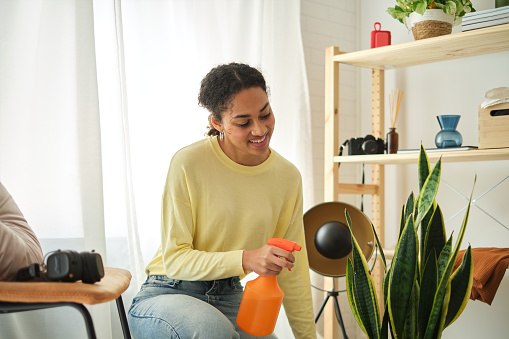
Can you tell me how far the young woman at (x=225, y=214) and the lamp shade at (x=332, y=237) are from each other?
0.41 m

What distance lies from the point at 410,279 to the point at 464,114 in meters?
1.56

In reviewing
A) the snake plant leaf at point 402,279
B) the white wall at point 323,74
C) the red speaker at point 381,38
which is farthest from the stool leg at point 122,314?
the red speaker at point 381,38

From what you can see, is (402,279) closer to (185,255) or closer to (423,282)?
(423,282)

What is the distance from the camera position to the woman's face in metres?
1.50

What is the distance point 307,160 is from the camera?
106 inches

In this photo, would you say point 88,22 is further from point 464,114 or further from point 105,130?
point 464,114

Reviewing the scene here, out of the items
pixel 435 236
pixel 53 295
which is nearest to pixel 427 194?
pixel 435 236

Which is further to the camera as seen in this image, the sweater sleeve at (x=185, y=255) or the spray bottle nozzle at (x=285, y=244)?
the sweater sleeve at (x=185, y=255)

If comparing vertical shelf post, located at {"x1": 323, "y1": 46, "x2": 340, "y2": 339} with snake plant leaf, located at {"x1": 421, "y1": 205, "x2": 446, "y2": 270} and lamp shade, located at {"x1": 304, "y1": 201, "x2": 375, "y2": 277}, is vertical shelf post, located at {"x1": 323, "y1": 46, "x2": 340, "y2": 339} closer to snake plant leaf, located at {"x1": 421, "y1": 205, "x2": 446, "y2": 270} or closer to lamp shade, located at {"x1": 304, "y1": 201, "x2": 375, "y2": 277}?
lamp shade, located at {"x1": 304, "y1": 201, "x2": 375, "y2": 277}

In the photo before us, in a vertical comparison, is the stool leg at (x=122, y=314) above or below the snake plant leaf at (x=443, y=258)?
below

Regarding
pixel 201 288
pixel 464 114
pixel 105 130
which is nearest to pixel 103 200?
pixel 105 130

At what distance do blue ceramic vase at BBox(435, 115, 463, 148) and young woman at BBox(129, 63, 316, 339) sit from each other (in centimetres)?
88

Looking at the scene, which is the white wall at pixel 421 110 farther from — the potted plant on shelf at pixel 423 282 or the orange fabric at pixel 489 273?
the potted plant on shelf at pixel 423 282

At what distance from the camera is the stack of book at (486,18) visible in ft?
6.74
